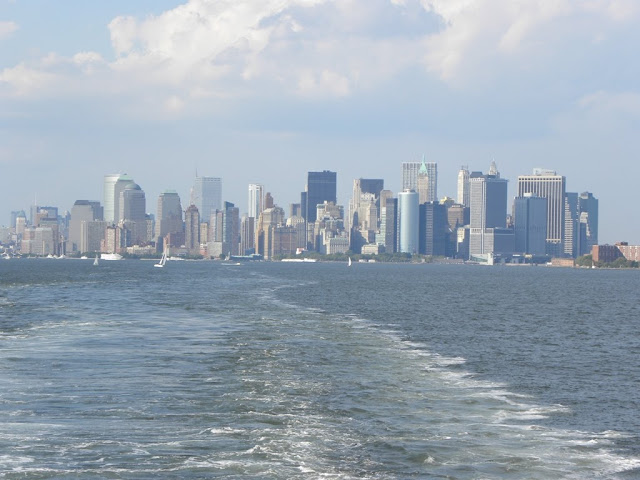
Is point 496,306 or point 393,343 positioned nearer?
point 393,343

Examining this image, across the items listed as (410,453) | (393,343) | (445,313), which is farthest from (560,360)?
(445,313)

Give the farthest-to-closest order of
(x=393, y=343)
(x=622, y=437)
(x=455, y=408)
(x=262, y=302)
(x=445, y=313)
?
(x=262, y=302)
(x=445, y=313)
(x=393, y=343)
(x=455, y=408)
(x=622, y=437)

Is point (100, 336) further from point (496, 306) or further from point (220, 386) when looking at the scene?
point (496, 306)

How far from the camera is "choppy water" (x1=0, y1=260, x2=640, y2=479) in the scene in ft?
88.3

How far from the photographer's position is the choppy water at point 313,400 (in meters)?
26.9

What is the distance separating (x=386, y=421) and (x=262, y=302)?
74.2 m

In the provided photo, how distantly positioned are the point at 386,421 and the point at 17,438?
1157 cm

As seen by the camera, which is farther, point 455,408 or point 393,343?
point 393,343

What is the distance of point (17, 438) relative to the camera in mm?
29250

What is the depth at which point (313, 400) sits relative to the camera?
3712 centimetres

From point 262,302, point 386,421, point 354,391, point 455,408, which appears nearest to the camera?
point 386,421

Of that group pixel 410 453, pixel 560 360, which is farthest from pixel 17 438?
pixel 560 360

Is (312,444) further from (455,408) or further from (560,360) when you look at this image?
(560,360)

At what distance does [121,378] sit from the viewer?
41.7 m
